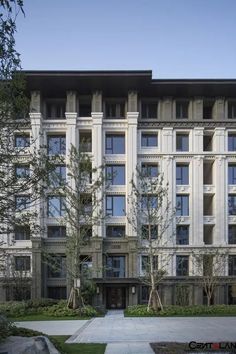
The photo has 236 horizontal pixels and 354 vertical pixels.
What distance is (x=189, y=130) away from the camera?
43.6m

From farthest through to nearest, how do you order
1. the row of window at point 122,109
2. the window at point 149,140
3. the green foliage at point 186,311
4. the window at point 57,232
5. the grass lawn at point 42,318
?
the row of window at point 122,109 < the window at point 149,140 < the window at point 57,232 < the green foliage at point 186,311 < the grass lawn at point 42,318

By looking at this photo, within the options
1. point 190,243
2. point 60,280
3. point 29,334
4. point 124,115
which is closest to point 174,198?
point 190,243

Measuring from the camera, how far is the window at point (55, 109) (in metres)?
44.2

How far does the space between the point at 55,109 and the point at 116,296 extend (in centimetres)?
1794

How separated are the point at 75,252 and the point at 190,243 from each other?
13.5 metres

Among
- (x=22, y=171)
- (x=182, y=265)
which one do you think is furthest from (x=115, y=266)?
(x=22, y=171)

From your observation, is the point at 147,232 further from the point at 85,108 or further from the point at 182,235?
the point at 85,108

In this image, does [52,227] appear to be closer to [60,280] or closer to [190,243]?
[60,280]

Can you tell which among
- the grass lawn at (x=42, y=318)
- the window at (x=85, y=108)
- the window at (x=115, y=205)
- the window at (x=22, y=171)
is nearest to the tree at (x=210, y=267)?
the window at (x=115, y=205)

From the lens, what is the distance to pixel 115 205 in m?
42.8

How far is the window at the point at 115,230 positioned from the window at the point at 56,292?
6.17m

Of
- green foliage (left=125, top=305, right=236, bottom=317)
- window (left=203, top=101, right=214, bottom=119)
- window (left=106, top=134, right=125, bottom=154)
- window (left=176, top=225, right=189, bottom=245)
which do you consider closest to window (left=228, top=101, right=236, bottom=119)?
window (left=203, top=101, right=214, bottom=119)

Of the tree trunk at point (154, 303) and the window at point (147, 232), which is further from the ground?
the window at point (147, 232)

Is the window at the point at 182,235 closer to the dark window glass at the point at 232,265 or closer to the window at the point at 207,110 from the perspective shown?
the dark window glass at the point at 232,265
